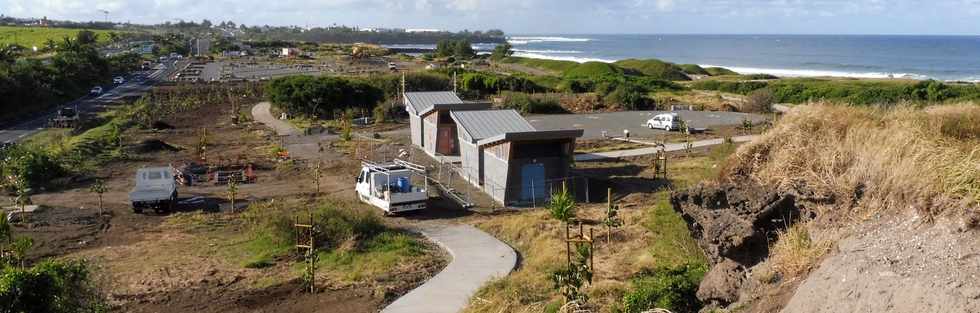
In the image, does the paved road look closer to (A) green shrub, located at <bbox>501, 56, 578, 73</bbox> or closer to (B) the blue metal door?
(B) the blue metal door

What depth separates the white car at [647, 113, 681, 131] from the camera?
1693 inches

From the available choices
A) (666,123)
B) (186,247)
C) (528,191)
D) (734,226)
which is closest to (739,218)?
(734,226)

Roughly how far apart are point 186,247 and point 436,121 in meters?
15.2

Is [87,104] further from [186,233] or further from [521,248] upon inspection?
[521,248]

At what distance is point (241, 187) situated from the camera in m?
27.6

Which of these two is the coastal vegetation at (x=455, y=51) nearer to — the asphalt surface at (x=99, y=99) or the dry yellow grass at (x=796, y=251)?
the asphalt surface at (x=99, y=99)

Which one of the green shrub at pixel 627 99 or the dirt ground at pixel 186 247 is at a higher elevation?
the green shrub at pixel 627 99

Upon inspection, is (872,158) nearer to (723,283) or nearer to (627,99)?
(723,283)

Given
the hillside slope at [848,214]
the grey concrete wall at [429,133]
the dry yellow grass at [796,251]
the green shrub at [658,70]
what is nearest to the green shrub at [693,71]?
the green shrub at [658,70]

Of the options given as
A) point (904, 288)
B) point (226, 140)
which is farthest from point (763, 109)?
point (904, 288)

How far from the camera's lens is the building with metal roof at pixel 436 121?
107 ft

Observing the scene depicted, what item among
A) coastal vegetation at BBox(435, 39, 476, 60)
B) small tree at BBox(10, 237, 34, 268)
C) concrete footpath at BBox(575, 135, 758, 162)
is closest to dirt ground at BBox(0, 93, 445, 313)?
small tree at BBox(10, 237, 34, 268)

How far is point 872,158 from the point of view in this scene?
8883mm

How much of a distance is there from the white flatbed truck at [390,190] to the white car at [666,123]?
73.1 feet
